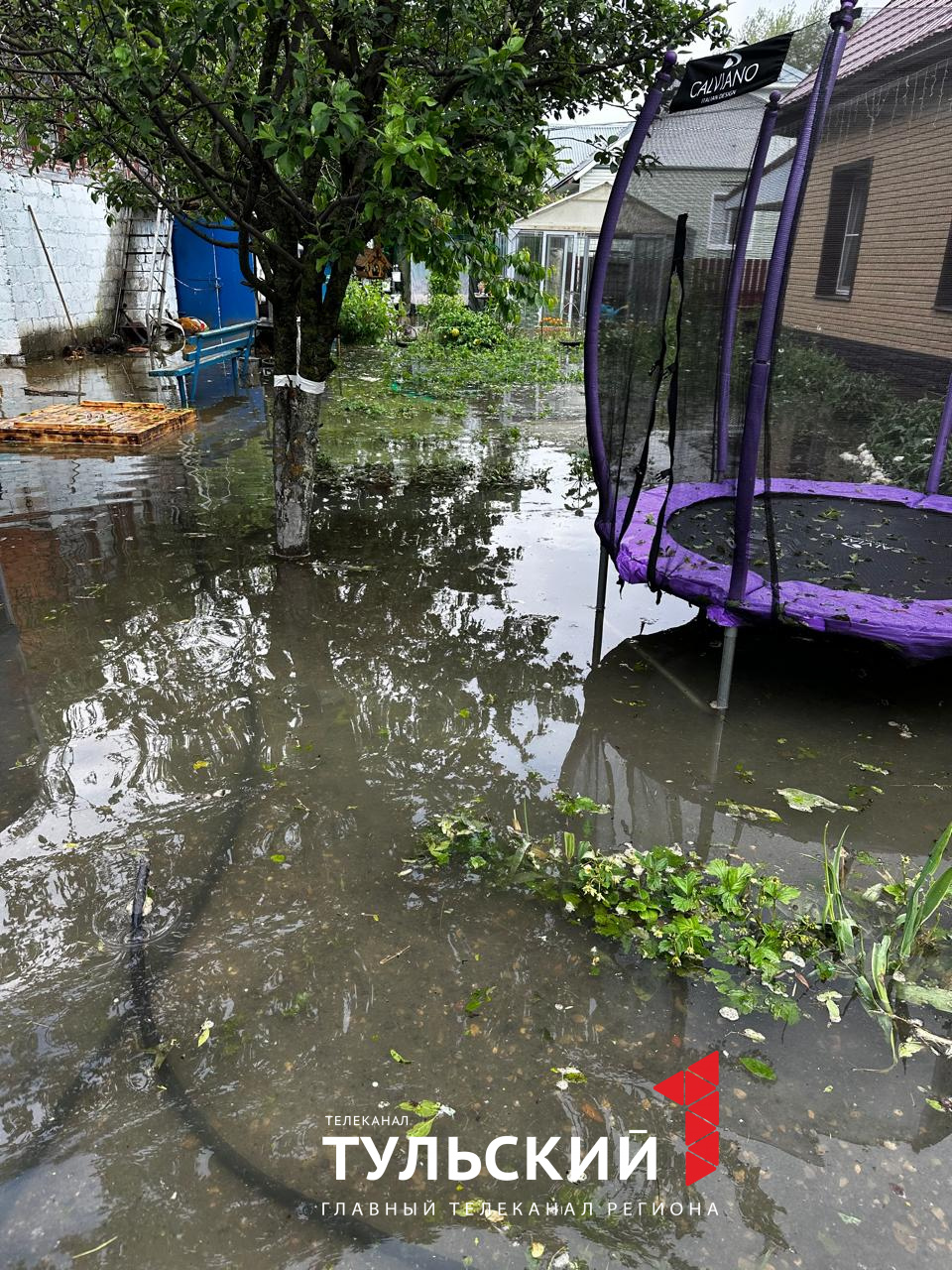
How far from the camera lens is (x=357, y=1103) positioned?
2.08 meters

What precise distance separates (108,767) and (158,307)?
13701 millimetres

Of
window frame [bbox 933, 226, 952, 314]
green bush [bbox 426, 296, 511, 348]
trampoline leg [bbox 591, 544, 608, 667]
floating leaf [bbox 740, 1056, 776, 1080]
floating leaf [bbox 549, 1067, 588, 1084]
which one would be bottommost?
floating leaf [bbox 549, 1067, 588, 1084]

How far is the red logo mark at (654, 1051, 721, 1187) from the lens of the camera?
6.42 ft

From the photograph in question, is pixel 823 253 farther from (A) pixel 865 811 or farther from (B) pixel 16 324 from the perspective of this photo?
(B) pixel 16 324

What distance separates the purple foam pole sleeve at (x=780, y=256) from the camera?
10.8 ft

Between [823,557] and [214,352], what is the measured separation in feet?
28.1

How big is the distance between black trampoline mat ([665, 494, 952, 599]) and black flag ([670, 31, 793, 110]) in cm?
196

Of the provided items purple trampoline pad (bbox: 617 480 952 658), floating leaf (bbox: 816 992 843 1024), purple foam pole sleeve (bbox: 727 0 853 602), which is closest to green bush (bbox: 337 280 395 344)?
purple trampoline pad (bbox: 617 480 952 658)

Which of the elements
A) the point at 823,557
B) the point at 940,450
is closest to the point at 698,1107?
the point at 823,557

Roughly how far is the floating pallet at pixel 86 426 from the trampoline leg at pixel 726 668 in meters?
6.67

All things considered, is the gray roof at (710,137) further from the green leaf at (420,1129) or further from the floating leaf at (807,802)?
the green leaf at (420,1129)

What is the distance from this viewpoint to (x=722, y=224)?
4570 millimetres

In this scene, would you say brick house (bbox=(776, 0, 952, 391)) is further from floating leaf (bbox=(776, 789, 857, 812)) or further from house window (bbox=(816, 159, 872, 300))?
floating leaf (bbox=(776, 789, 857, 812))

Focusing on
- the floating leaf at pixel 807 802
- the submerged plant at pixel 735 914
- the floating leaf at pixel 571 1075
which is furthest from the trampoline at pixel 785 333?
the floating leaf at pixel 571 1075
